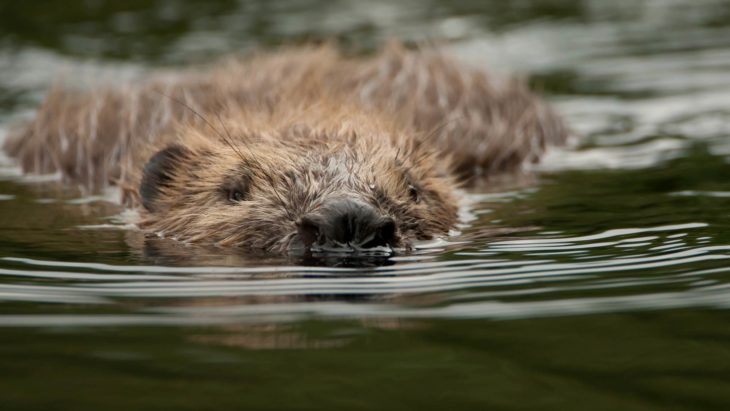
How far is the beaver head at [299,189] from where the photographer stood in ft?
15.8

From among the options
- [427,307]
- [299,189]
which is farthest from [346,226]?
[427,307]

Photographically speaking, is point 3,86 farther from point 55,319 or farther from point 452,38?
point 55,319

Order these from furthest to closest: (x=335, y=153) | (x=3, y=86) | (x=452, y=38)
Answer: (x=452, y=38) → (x=3, y=86) → (x=335, y=153)

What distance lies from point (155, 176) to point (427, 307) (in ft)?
8.90

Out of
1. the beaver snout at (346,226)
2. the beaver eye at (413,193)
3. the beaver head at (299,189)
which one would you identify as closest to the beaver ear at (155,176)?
the beaver head at (299,189)

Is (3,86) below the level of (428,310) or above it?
above

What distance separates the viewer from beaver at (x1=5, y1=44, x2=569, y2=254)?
5.28 m

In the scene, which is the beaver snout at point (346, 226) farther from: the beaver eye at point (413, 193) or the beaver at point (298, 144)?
the beaver eye at point (413, 193)

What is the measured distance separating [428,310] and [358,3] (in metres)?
13.5

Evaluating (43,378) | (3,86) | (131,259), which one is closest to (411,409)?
(43,378)

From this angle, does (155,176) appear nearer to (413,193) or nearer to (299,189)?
(299,189)

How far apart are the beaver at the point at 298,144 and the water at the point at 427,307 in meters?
0.20

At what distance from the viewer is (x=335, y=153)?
18.3ft

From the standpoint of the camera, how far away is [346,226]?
4684mm
